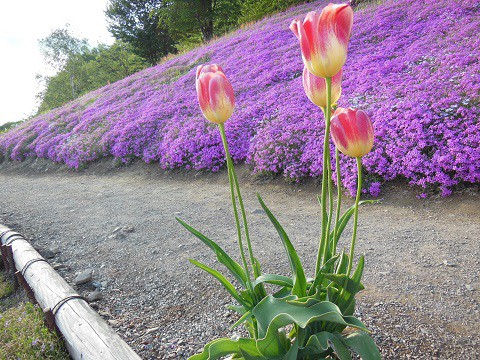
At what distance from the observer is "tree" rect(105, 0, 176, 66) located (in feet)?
84.9

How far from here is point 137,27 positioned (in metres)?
26.2

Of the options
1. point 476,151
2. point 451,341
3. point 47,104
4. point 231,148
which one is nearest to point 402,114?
point 476,151

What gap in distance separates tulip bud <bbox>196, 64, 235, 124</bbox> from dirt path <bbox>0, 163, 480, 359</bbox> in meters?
1.50

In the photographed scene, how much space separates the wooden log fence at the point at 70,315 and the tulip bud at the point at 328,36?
1677 mm

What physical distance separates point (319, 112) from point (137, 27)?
24.3m

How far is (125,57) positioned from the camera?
91.3 feet

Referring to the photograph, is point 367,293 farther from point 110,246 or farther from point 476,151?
point 110,246

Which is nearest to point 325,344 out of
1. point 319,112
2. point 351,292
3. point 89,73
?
point 351,292

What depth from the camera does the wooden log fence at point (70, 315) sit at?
6.22 feet

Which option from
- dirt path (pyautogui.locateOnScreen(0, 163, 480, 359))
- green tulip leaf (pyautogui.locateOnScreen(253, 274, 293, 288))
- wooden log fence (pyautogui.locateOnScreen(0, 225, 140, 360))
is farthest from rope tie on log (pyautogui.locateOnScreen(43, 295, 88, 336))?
green tulip leaf (pyautogui.locateOnScreen(253, 274, 293, 288))

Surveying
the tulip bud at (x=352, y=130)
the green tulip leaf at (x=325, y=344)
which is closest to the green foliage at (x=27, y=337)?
the green tulip leaf at (x=325, y=344)

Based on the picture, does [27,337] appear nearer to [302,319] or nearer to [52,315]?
[52,315]

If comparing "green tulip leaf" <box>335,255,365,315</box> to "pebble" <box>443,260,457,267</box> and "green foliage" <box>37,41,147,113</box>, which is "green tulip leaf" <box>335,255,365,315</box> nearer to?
"pebble" <box>443,260,457,267</box>

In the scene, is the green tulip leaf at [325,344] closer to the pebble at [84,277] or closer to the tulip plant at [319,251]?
the tulip plant at [319,251]
